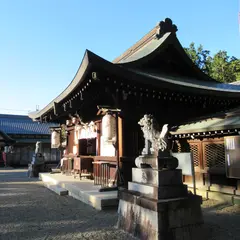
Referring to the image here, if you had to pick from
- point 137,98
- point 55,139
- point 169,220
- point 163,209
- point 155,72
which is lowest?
point 169,220

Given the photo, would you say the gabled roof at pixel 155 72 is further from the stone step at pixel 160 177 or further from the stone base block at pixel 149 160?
the stone step at pixel 160 177

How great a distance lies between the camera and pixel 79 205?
23.3 feet

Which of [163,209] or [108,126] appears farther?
[108,126]

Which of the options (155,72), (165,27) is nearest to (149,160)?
(155,72)

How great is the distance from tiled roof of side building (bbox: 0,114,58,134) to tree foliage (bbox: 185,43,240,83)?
1807 cm

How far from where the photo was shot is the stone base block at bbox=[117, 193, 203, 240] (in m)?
3.92

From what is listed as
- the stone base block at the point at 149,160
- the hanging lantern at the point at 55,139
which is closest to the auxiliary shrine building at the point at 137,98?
the stone base block at the point at 149,160

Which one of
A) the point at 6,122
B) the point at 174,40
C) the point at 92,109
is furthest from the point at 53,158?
the point at 174,40

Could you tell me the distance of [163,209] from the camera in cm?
393

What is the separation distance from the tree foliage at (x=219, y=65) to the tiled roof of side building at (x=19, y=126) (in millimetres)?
18068

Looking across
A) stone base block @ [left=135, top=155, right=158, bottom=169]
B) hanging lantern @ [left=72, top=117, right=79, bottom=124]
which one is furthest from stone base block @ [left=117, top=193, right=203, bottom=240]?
hanging lantern @ [left=72, top=117, right=79, bottom=124]

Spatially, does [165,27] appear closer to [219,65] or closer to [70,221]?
[70,221]

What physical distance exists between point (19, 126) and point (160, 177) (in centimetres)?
3012

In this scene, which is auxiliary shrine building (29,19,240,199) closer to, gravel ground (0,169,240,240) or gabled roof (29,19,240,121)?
gabled roof (29,19,240,121)
